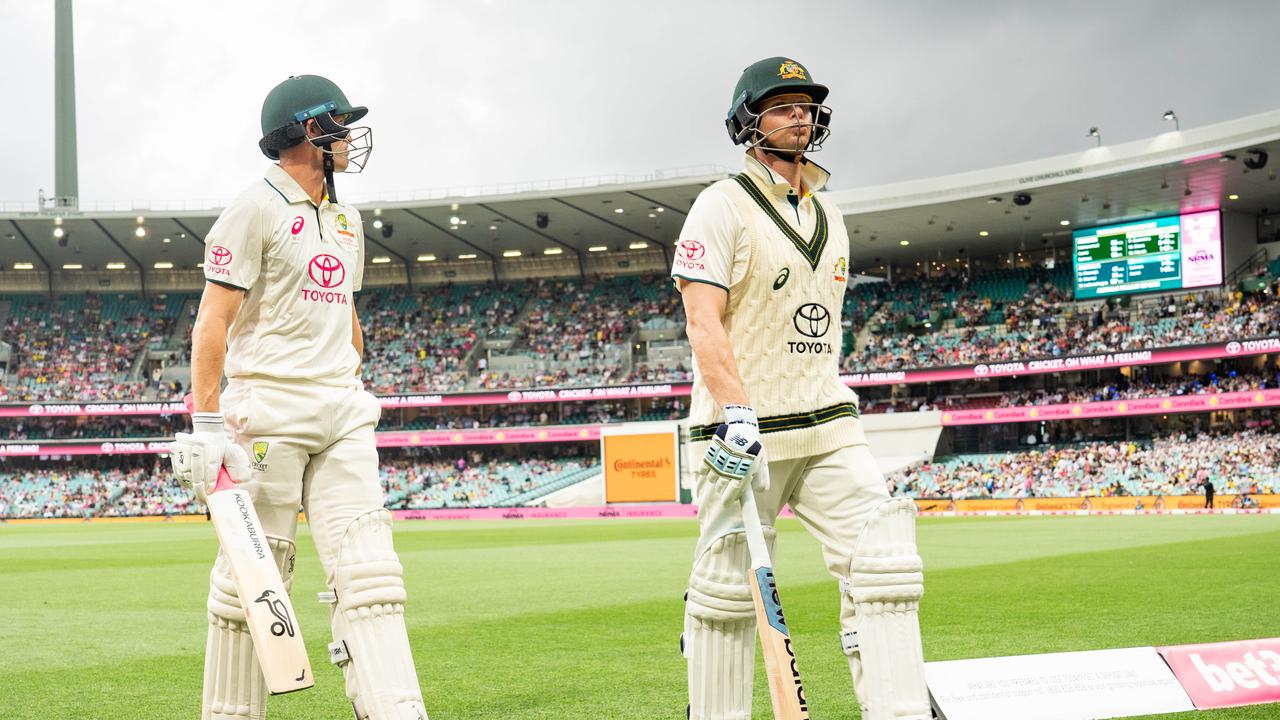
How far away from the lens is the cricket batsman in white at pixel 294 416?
13.6ft

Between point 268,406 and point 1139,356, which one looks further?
point 1139,356

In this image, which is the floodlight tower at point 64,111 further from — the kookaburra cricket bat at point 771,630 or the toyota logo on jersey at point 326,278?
the kookaburra cricket bat at point 771,630

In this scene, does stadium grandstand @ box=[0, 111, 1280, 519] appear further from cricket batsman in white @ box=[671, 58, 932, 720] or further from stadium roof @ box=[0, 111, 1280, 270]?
cricket batsman in white @ box=[671, 58, 932, 720]

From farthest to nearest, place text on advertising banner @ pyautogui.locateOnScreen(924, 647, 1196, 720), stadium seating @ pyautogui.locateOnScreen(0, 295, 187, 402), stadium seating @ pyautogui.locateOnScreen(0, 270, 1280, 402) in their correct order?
stadium seating @ pyautogui.locateOnScreen(0, 295, 187, 402) → stadium seating @ pyautogui.locateOnScreen(0, 270, 1280, 402) → text on advertising banner @ pyautogui.locateOnScreen(924, 647, 1196, 720)

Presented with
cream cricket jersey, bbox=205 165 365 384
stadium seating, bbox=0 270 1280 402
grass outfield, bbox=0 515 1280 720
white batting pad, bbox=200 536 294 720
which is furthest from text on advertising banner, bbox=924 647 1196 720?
stadium seating, bbox=0 270 1280 402

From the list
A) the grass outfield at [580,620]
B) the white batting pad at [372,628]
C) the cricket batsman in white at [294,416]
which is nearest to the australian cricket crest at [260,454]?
the cricket batsman in white at [294,416]

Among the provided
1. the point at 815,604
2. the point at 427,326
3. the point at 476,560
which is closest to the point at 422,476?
the point at 427,326

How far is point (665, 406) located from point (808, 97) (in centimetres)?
5114

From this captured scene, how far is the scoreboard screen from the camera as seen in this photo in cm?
4381

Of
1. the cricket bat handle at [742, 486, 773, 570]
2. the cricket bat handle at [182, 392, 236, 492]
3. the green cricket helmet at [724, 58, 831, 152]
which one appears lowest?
the cricket bat handle at [742, 486, 773, 570]

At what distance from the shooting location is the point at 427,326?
61500 mm

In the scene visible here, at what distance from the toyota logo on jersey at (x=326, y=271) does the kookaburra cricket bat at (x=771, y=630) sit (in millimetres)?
1856

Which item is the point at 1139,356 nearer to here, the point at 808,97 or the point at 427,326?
the point at 427,326

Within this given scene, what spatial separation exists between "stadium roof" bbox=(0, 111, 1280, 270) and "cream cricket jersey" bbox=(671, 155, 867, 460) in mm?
38611
